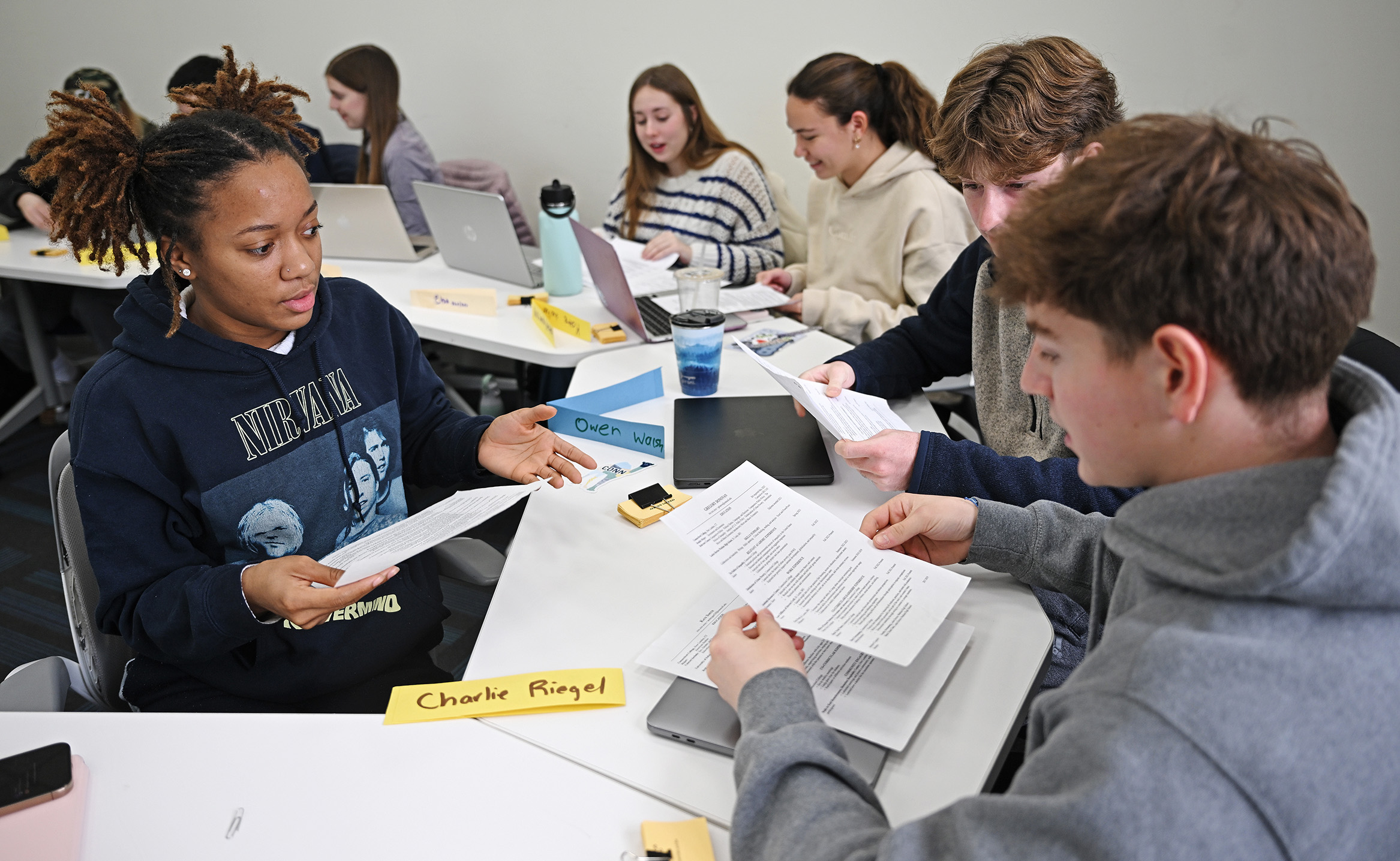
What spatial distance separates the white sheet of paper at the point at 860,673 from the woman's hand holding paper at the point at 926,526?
123 millimetres

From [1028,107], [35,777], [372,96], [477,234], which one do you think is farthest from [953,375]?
[372,96]

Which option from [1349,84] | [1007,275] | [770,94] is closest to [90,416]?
[1007,275]

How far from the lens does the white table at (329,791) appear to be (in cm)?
73

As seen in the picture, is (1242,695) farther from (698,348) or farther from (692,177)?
(692,177)

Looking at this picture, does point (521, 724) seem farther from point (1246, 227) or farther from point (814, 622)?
point (1246, 227)

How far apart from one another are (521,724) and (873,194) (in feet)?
6.25

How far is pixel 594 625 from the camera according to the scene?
992 millimetres

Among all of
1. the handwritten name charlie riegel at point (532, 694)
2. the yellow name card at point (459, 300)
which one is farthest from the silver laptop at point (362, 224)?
the handwritten name charlie riegel at point (532, 694)

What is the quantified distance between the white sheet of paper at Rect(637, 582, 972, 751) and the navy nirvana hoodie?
1.75 feet

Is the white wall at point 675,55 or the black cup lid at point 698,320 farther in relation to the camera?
the white wall at point 675,55

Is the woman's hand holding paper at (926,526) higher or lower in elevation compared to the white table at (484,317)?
lower

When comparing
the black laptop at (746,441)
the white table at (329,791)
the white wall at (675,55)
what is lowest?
the white table at (329,791)

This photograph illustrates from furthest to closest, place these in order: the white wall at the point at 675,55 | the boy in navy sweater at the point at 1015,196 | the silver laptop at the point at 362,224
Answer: the white wall at the point at 675,55 → the silver laptop at the point at 362,224 → the boy in navy sweater at the point at 1015,196

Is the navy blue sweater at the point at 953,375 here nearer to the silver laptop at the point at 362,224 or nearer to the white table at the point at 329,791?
the white table at the point at 329,791
